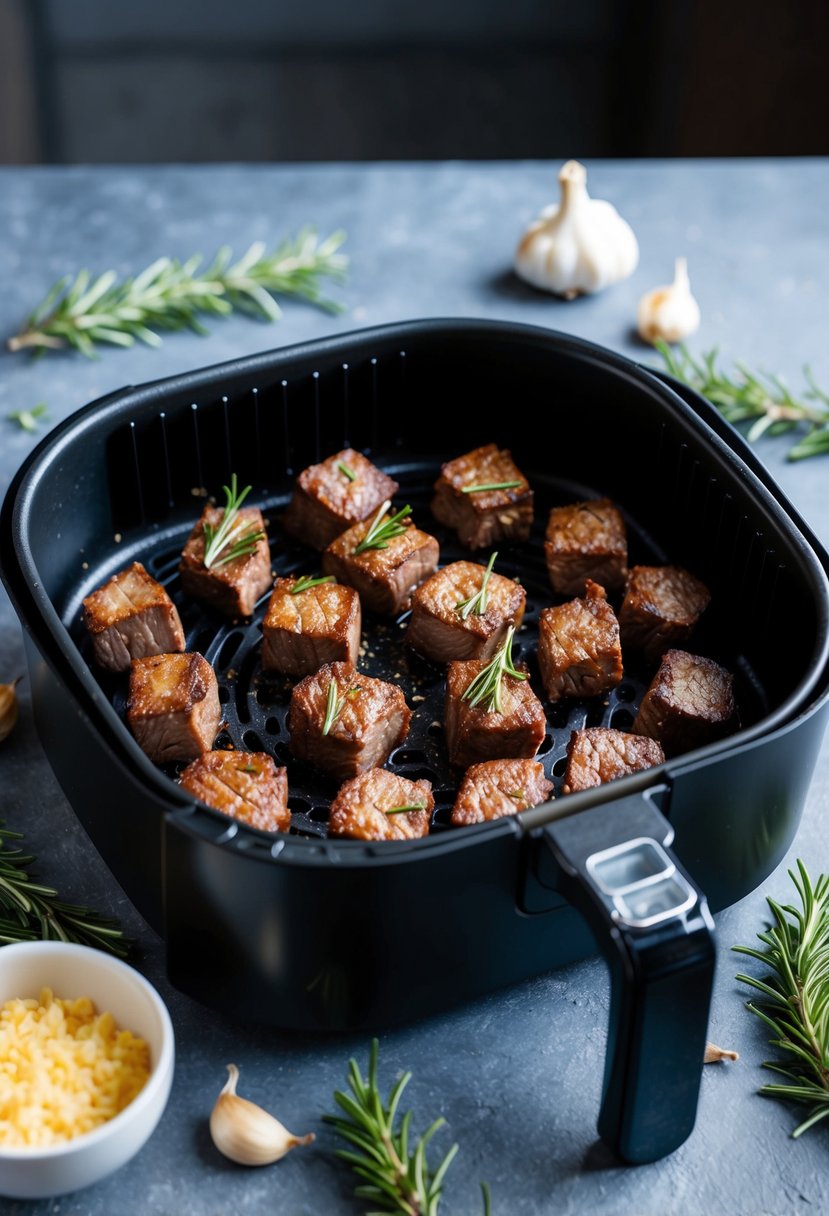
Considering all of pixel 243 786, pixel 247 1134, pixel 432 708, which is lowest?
pixel 247 1134

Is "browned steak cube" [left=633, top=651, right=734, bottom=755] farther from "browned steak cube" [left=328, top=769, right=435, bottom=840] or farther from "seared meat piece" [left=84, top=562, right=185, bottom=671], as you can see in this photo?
"seared meat piece" [left=84, top=562, right=185, bottom=671]

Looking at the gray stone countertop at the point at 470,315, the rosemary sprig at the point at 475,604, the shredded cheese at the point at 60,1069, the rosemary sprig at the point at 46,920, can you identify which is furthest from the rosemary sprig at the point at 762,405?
the shredded cheese at the point at 60,1069

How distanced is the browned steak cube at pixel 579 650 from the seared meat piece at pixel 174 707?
19.3 inches

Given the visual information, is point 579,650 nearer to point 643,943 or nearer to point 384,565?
point 384,565

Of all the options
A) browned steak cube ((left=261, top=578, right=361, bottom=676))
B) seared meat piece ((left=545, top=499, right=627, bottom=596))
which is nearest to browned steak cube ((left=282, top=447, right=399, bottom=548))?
browned steak cube ((left=261, top=578, right=361, bottom=676))

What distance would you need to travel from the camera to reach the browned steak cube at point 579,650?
6.62 ft

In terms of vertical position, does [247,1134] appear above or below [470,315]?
below

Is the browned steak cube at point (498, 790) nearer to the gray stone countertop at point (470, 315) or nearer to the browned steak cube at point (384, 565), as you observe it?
the gray stone countertop at point (470, 315)

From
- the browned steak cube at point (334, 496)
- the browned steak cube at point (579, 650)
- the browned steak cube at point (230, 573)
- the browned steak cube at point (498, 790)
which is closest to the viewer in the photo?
the browned steak cube at point (498, 790)

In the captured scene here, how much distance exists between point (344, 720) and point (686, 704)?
478 mm

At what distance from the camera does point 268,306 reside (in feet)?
9.75

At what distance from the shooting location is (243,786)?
1761mm

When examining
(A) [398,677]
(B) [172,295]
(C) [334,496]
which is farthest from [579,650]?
(B) [172,295]

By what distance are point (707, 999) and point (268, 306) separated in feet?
6.36
